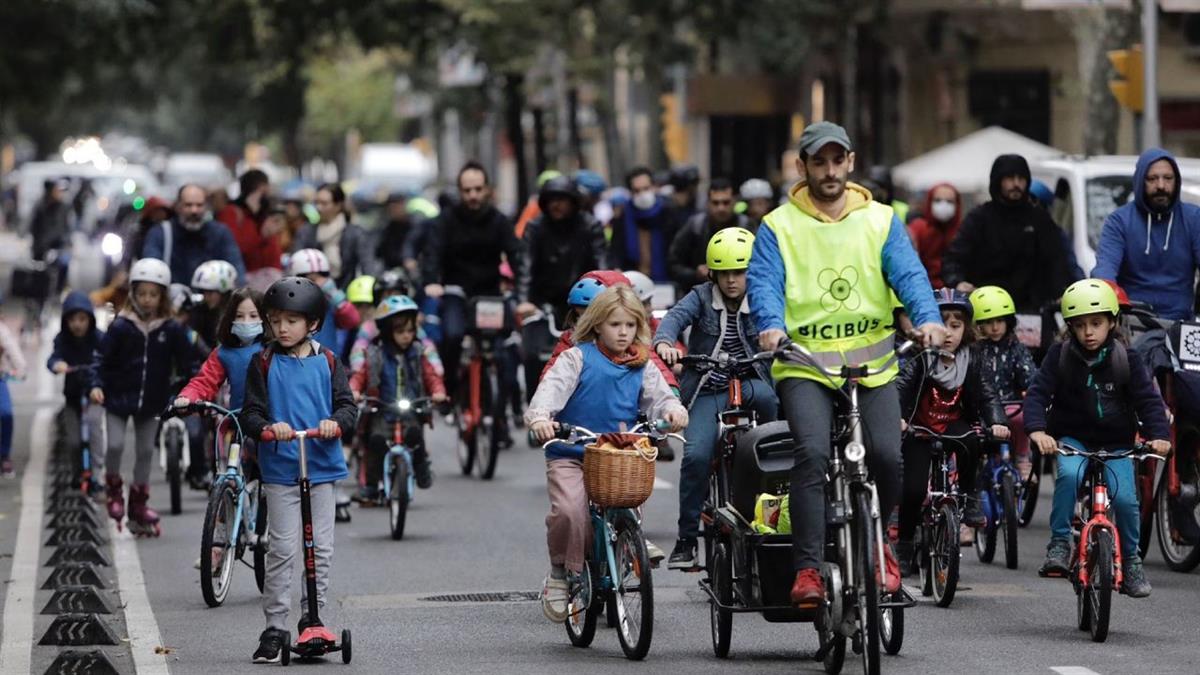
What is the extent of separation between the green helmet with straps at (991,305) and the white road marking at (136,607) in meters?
4.32

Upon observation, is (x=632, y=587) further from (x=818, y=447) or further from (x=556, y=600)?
(x=818, y=447)

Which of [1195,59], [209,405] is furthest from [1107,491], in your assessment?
[1195,59]

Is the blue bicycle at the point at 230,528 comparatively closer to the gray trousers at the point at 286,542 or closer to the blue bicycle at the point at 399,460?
the gray trousers at the point at 286,542

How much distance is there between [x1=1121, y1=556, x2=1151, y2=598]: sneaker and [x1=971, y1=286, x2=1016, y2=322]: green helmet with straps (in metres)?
2.74

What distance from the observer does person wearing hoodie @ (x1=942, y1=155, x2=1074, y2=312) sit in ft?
51.1

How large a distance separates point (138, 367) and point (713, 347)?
413 cm

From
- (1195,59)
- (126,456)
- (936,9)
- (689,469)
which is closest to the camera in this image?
(689,469)

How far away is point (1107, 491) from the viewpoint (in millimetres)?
10688

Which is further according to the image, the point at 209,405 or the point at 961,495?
the point at 961,495

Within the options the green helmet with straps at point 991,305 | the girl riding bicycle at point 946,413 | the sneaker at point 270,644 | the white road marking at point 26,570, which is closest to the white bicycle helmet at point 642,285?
the green helmet with straps at point 991,305

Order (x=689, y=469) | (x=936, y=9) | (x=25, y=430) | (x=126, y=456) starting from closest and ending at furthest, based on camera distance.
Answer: (x=689, y=469)
(x=126, y=456)
(x=25, y=430)
(x=936, y=9)

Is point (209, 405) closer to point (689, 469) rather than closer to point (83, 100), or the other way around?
point (689, 469)

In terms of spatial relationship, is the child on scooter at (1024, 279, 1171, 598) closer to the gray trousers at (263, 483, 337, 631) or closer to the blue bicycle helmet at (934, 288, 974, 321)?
the blue bicycle helmet at (934, 288, 974, 321)

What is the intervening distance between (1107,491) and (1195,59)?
971 inches
